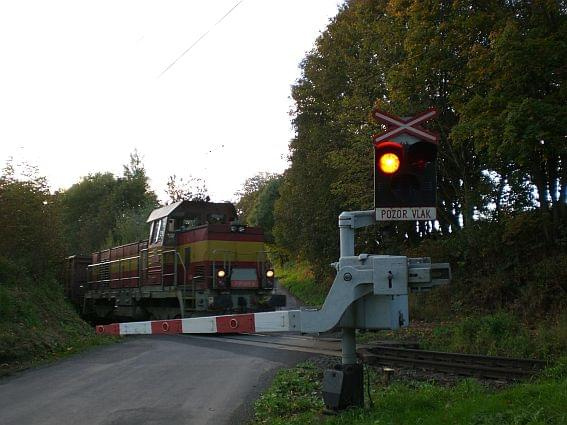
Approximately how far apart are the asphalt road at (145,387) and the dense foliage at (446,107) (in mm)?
3446

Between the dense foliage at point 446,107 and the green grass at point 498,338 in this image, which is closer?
the green grass at point 498,338

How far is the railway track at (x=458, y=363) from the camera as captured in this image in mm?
9117

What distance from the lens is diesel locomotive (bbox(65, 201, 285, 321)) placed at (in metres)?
17.2

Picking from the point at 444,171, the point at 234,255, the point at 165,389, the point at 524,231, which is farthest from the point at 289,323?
the point at 444,171

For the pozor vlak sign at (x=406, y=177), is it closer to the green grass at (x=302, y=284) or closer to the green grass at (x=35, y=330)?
the green grass at (x=35, y=330)

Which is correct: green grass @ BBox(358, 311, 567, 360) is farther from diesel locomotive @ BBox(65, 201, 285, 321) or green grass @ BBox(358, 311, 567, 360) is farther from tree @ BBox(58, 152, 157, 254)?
tree @ BBox(58, 152, 157, 254)

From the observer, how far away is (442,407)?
5.88 meters

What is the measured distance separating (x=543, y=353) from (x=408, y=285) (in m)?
7.71

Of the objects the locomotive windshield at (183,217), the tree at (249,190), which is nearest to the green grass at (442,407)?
the locomotive windshield at (183,217)

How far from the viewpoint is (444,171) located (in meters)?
22.1

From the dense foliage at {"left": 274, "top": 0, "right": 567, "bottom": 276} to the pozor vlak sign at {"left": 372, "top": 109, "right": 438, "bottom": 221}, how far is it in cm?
Result: 369

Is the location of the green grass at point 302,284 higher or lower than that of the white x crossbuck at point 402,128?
lower

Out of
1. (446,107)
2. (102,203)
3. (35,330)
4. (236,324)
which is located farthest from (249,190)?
(236,324)

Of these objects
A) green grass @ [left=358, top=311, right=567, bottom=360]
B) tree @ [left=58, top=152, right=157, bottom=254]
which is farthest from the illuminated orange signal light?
tree @ [left=58, top=152, right=157, bottom=254]
